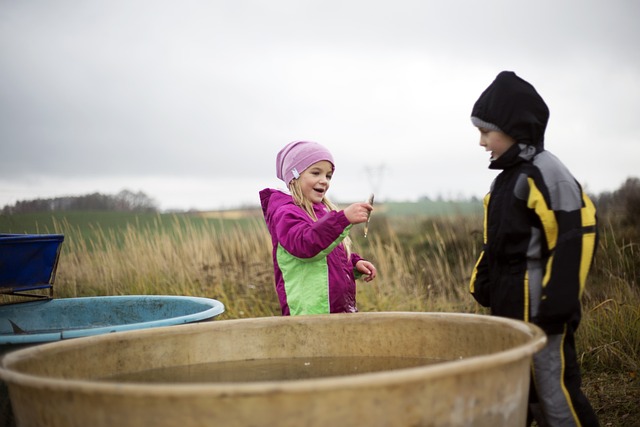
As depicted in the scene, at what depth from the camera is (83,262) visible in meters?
7.67

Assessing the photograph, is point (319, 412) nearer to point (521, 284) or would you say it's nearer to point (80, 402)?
point (80, 402)

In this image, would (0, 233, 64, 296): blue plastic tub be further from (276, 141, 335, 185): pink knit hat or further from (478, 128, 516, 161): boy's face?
(478, 128, 516, 161): boy's face

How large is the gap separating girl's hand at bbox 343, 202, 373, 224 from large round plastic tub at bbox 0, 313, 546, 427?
649 millimetres

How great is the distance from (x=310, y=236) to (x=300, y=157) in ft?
2.14

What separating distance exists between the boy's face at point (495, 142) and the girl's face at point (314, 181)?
3.09 feet

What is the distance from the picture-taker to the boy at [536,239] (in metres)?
2.39

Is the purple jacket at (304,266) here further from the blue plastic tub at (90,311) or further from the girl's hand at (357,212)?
the blue plastic tub at (90,311)

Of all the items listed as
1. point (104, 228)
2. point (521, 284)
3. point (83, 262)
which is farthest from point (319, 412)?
point (104, 228)

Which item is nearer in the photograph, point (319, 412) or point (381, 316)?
point (319, 412)

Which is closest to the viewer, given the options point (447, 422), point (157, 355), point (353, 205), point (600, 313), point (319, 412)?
point (319, 412)

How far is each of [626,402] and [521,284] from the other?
204 cm

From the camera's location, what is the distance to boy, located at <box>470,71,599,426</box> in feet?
7.86

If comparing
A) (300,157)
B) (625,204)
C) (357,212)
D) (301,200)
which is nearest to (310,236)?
(357,212)

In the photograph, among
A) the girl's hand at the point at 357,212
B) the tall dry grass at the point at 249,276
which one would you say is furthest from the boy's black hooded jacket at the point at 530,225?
the tall dry grass at the point at 249,276
